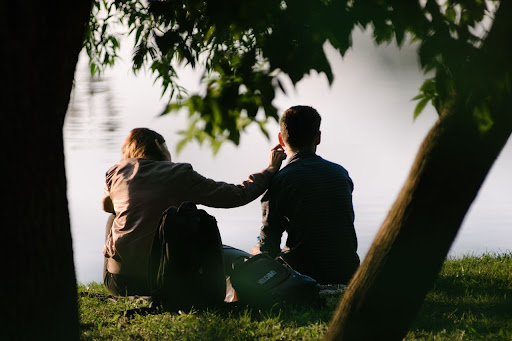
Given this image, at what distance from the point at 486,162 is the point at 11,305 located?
2.37 meters

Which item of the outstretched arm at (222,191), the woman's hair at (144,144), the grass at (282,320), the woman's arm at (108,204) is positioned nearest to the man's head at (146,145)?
the woman's hair at (144,144)

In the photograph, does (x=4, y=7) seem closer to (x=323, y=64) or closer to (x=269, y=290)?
(x=323, y=64)

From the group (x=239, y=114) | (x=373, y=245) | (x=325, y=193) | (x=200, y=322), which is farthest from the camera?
(x=325, y=193)

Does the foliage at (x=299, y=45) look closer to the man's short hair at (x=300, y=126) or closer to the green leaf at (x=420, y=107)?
the green leaf at (x=420, y=107)

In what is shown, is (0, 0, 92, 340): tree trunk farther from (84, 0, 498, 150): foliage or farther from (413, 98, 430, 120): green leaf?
(413, 98, 430, 120): green leaf

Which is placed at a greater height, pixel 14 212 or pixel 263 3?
pixel 263 3

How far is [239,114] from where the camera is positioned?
333 cm

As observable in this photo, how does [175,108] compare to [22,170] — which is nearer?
[175,108]

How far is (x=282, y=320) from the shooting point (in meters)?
5.01

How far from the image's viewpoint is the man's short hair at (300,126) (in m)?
5.84

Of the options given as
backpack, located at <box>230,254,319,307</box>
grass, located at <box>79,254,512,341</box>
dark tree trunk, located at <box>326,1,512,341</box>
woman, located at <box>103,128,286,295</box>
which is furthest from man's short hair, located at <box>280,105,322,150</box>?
dark tree trunk, located at <box>326,1,512,341</box>

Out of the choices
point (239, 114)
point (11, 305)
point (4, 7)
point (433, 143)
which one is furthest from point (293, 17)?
point (11, 305)

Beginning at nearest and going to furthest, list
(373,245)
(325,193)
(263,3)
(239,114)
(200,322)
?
(263,3) < (239,114) < (373,245) < (200,322) < (325,193)

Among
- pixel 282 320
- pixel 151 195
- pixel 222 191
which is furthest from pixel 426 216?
pixel 151 195
